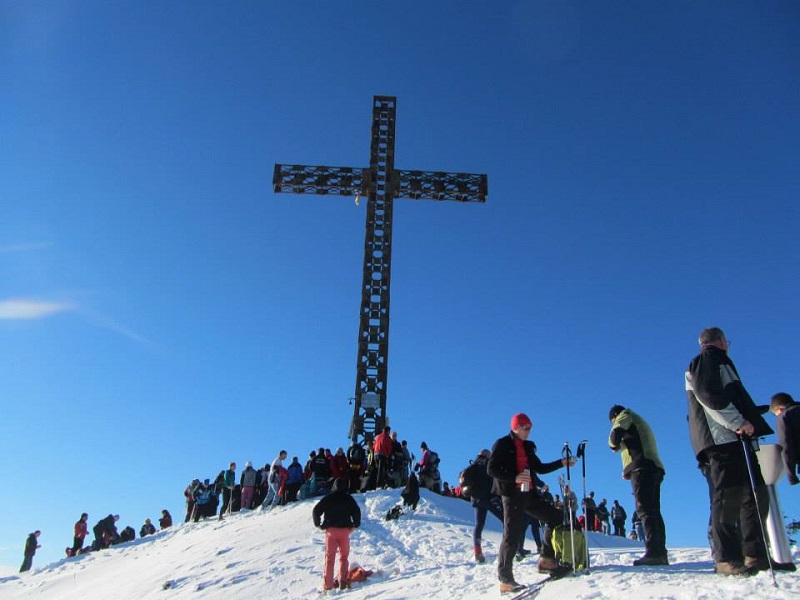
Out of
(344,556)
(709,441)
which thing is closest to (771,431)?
(709,441)

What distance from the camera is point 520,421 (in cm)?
677

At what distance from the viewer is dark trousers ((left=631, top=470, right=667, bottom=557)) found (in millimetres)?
6836

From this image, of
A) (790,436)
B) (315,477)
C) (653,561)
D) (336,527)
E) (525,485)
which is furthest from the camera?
(315,477)

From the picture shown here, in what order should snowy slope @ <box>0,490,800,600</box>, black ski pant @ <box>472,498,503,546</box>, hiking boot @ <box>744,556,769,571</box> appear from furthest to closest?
1. black ski pant @ <box>472,498,503,546</box>
2. snowy slope @ <box>0,490,800,600</box>
3. hiking boot @ <box>744,556,769,571</box>

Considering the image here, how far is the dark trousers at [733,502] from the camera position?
524 cm

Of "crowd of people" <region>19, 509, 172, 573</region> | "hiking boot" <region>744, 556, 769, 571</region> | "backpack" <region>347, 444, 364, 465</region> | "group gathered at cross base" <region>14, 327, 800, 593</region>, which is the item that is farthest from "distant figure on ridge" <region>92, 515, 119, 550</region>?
"hiking boot" <region>744, 556, 769, 571</region>

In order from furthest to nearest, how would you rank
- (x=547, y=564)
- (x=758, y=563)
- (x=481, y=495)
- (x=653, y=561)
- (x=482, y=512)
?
A: (x=481, y=495) < (x=482, y=512) < (x=547, y=564) < (x=653, y=561) < (x=758, y=563)

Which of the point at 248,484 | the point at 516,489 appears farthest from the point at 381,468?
the point at 516,489

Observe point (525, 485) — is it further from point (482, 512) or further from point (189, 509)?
point (189, 509)

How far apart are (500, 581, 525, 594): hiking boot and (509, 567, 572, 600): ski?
6 cm

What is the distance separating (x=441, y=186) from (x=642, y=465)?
16.3m

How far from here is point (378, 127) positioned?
22609 mm

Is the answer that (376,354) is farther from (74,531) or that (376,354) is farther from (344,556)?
(344,556)

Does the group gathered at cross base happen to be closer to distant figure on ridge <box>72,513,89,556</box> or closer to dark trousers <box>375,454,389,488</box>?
dark trousers <box>375,454,389,488</box>
